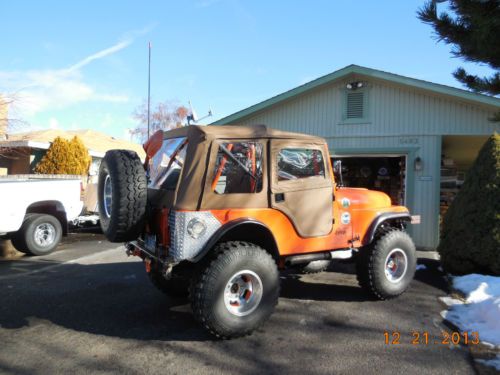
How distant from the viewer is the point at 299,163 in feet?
15.6

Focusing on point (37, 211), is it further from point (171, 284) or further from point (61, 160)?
point (61, 160)

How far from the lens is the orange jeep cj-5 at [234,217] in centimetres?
387

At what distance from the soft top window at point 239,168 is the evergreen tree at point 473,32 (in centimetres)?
291

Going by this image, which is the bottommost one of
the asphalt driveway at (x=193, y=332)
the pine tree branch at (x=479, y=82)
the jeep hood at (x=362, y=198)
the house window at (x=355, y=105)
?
the asphalt driveway at (x=193, y=332)

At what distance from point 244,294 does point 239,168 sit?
1426 millimetres

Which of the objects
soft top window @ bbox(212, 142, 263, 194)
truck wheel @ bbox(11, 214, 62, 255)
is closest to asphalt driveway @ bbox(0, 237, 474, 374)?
soft top window @ bbox(212, 142, 263, 194)

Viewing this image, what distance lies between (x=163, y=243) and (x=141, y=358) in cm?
112

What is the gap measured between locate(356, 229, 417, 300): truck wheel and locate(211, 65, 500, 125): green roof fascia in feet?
16.8

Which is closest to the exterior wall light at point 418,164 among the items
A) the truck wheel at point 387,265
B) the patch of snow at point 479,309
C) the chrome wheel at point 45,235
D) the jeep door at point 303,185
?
the patch of snow at point 479,309

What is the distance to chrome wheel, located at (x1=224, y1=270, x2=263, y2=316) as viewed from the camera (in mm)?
4016

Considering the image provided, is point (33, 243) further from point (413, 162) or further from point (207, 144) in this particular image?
point (413, 162)

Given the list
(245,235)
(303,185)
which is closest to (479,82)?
(303,185)

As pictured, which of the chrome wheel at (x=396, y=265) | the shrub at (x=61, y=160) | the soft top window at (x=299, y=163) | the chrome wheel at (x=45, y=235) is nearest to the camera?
the soft top window at (x=299, y=163)

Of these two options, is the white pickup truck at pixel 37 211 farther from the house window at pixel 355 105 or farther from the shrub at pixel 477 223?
the shrub at pixel 477 223
